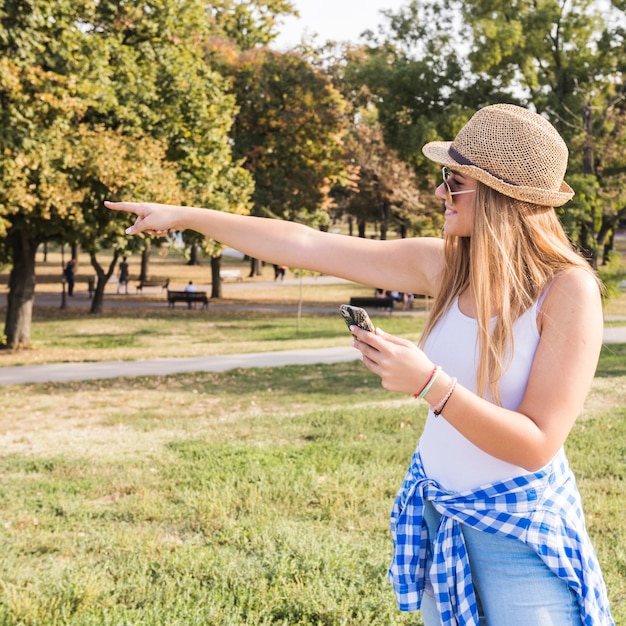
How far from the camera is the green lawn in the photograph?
369 centimetres

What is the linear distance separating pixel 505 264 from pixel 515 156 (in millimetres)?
282

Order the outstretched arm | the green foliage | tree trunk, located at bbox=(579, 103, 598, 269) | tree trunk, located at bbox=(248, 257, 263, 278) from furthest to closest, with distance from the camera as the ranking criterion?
tree trunk, located at bbox=(248, 257, 263, 278) < the green foliage < tree trunk, located at bbox=(579, 103, 598, 269) < the outstretched arm

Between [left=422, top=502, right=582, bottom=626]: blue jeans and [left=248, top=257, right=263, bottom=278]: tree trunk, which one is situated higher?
[left=422, top=502, right=582, bottom=626]: blue jeans

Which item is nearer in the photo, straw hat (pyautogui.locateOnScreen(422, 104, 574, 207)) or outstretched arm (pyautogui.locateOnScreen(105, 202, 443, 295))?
straw hat (pyautogui.locateOnScreen(422, 104, 574, 207))

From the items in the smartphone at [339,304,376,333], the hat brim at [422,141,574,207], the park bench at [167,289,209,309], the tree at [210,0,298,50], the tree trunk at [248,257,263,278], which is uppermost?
the tree at [210,0,298,50]

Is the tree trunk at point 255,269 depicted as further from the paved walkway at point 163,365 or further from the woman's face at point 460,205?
the woman's face at point 460,205

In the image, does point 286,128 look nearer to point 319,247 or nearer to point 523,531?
point 319,247

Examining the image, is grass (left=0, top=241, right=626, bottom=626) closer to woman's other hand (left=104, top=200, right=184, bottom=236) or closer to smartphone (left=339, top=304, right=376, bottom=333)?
woman's other hand (left=104, top=200, right=184, bottom=236)

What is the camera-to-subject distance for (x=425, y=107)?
81.4 feet

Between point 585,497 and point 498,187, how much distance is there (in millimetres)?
3916

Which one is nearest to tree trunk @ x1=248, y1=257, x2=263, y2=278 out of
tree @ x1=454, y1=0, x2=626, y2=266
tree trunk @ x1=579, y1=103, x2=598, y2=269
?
tree @ x1=454, y1=0, x2=626, y2=266

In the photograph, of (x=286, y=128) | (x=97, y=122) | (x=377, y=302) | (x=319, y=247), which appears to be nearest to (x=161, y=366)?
(x=97, y=122)

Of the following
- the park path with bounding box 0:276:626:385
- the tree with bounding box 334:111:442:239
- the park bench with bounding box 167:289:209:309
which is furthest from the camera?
the park bench with bounding box 167:289:209:309

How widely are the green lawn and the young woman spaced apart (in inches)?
66.3
